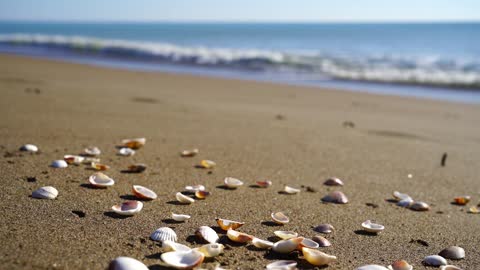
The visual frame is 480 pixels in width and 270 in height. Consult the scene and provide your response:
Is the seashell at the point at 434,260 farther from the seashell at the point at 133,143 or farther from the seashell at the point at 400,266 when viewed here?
the seashell at the point at 133,143

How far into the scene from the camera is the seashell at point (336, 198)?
2.81 meters

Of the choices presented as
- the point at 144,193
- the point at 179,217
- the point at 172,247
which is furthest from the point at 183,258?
the point at 144,193

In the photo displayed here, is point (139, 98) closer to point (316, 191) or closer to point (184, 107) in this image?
point (184, 107)

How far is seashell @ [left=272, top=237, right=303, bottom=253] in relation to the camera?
1.94m

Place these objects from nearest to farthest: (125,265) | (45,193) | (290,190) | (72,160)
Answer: (125,265), (45,193), (290,190), (72,160)

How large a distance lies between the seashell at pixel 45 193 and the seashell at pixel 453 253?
1836 millimetres

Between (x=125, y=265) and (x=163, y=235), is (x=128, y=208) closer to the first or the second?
(x=163, y=235)

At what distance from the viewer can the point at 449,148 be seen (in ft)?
15.5

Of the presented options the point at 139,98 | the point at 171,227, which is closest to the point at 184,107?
the point at 139,98

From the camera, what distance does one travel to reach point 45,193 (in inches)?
93.8

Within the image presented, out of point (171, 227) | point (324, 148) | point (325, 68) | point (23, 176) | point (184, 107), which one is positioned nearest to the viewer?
point (171, 227)

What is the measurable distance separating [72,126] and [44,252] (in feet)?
8.81

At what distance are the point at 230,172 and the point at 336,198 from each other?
32.0 inches

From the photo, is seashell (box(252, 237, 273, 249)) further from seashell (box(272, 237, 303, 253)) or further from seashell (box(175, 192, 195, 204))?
seashell (box(175, 192, 195, 204))
